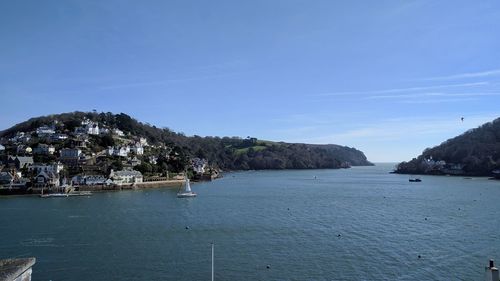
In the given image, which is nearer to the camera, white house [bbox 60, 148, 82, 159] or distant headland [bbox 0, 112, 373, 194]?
distant headland [bbox 0, 112, 373, 194]

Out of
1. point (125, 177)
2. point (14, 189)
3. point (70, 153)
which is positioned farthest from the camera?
point (70, 153)

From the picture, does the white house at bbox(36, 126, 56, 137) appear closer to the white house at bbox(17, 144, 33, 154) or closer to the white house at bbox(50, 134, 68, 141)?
the white house at bbox(50, 134, 68, 141)

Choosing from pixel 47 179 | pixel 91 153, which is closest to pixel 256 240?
pixel 47 179

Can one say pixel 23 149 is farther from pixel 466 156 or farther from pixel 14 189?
pixel 466 156

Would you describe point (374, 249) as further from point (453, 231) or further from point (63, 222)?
point (63, 222)

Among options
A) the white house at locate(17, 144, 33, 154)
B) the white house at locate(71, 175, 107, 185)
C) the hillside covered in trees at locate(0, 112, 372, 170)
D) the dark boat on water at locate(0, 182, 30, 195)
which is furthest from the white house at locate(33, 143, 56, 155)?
the dark boat on water at locate(0, 182, 30, 195)

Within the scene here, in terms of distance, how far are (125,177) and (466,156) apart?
85256mm

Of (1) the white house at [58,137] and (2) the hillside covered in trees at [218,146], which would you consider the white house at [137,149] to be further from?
(1) the white house at [58,137]

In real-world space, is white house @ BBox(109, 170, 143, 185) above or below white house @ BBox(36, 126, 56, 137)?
below

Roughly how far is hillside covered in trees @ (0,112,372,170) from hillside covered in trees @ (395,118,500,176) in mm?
51709

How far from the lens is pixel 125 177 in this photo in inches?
2721

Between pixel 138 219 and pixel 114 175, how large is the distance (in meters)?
35.2

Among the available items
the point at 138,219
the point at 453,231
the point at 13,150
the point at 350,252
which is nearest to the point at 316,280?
the point at 350,252

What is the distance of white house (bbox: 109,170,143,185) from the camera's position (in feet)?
221
